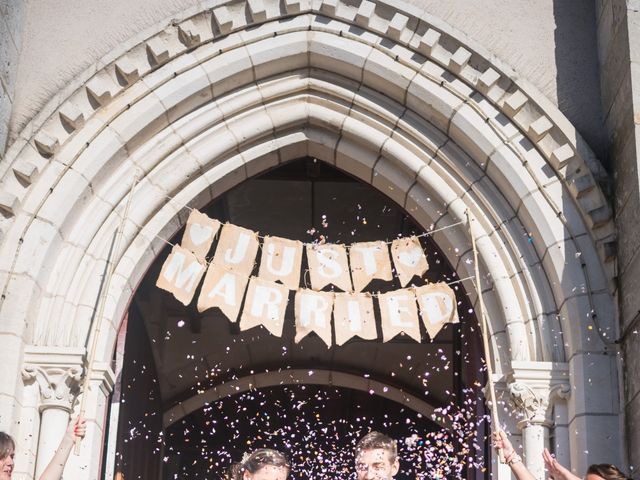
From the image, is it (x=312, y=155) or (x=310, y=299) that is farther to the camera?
(x=312, y=155)

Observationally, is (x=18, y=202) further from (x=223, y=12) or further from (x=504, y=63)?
(x=504, y=63)

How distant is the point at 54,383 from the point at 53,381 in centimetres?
1

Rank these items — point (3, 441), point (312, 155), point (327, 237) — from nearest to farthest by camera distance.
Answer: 1. point (3, 441)
2. point (312, 155)
3. point (327, 237)

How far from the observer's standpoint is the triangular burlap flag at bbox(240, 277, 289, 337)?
19.9 ft

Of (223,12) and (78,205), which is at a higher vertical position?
(223,12)

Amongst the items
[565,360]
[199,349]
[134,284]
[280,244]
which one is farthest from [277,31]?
[199,349]

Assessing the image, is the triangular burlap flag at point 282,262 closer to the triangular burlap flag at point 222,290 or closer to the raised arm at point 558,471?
the triangular burlap flag at point 222,290

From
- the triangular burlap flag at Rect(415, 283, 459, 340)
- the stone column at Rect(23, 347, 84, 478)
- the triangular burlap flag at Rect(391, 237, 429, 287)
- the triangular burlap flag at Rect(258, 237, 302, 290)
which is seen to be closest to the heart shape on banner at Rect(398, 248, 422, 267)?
the triangular burlap flag at Rect(391, 237, 429, 287)

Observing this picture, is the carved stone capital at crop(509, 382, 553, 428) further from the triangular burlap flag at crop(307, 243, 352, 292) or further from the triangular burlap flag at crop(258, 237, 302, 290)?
the triangular burlap flag at crop(258, 237, 302, 290)

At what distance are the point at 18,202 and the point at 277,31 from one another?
1.68m

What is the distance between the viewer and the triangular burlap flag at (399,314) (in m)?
6.08

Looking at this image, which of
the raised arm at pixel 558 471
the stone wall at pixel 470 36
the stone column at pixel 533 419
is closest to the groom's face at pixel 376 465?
the raised arm at pixel 558 471

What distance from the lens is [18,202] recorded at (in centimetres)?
595


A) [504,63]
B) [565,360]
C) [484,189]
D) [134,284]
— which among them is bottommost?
[565,360]
